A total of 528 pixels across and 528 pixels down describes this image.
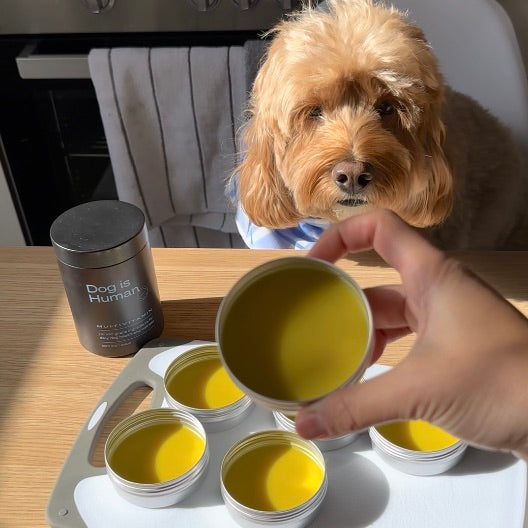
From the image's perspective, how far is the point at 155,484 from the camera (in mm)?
677

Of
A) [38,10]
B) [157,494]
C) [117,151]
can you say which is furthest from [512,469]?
[38,10]

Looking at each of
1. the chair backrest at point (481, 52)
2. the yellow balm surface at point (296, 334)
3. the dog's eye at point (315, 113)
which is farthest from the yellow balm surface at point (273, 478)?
the chair backrest at point (481, 52)

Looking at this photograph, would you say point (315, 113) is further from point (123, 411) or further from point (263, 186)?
point (123, 411)

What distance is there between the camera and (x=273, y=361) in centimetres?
61

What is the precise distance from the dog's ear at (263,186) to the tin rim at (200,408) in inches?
16.5

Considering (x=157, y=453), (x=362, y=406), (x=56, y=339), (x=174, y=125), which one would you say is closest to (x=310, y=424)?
(x=362, y=406)

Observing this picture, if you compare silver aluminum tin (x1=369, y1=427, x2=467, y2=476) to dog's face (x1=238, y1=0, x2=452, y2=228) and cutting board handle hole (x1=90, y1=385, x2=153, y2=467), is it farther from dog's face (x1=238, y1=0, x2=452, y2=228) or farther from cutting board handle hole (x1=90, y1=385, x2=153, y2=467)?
dog's face (x1=238, y1=0, x2=452, y2=228)

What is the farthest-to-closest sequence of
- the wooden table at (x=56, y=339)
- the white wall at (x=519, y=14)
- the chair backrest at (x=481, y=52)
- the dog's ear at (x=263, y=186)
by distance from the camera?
the white wall at (x=519, y=14) → the chair backrest at (x=481, y=52) → the dog's ear at (x=263, y=186) → the wooden table at (x=56, y=339)

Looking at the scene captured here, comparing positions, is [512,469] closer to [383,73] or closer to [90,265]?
[90,265]

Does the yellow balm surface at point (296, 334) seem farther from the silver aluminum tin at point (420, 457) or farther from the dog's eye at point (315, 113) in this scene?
the dog's eye at point (315, 113)

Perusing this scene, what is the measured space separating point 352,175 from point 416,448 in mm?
466

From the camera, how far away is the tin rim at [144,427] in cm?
68

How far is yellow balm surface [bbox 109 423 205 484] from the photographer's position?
2.35 feet

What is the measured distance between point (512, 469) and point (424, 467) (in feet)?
0.29
